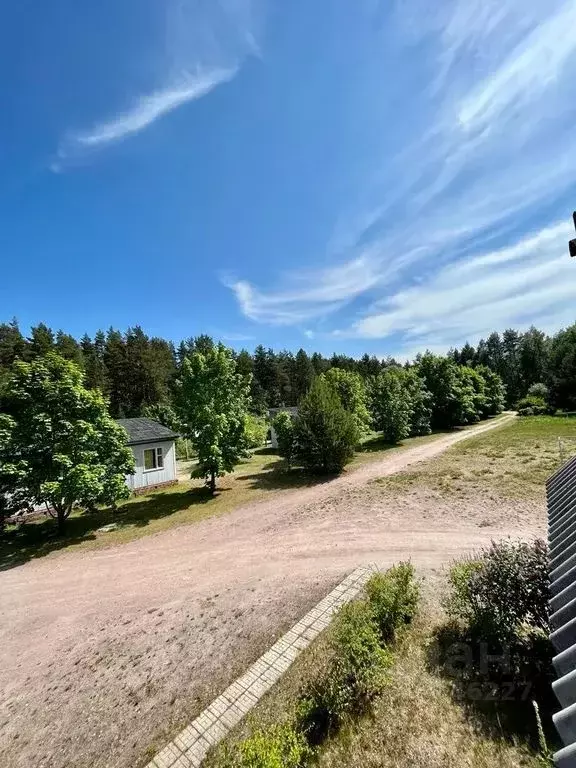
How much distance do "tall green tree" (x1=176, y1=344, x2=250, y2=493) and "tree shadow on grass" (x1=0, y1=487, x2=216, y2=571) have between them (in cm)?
220

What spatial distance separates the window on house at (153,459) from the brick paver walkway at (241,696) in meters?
17.3

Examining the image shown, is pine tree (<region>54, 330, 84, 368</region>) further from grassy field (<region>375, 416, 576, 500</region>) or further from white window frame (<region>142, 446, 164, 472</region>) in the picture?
grassy field (<region>375, 416, 576, 500</region>)

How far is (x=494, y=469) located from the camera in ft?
59.1

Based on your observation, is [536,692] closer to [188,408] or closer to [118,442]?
[118,442]

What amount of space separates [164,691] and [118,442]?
432 inches

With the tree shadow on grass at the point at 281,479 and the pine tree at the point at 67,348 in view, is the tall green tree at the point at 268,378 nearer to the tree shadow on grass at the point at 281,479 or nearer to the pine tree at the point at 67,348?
the pine tree at the point at 67,348

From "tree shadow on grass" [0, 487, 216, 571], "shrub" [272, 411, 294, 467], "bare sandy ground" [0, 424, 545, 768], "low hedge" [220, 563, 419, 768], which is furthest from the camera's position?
"shrub" [272, 411, 294, 467]

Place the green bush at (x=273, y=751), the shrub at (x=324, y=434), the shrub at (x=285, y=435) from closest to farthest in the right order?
the green bush at (x=273, y=751) < the shrub at (x=324, y=434) < the shrub at (x=285, y=435)

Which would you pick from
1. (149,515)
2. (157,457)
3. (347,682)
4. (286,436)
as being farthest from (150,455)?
(347,682)

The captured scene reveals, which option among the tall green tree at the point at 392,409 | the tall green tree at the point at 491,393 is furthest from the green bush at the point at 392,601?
the tall green tree at the point at 491,393

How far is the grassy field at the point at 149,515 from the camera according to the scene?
46.6 feet

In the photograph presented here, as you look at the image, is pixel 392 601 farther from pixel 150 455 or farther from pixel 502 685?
pixel 150 455

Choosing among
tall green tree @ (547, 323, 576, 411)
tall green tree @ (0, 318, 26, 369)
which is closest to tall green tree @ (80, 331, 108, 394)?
tall green tree @ (0, 318, 26, 369)

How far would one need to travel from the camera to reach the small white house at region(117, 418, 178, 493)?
70.1ft
